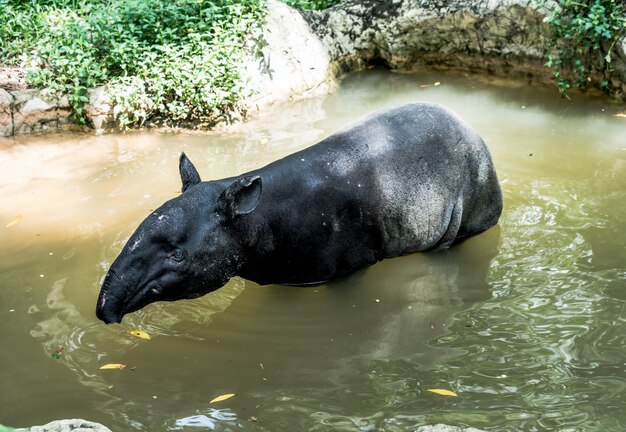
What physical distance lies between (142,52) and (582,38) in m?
6.14

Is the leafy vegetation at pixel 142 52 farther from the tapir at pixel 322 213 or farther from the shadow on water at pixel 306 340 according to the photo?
the shadow on water at pixel 306 340

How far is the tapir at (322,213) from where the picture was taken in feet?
18.4

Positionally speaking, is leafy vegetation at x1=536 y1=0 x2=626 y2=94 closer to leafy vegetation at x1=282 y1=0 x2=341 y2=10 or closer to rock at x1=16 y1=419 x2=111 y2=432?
leafy vegetation at x1=282 y1=0 x2=341 y2=10

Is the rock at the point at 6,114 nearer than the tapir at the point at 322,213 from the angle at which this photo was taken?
No

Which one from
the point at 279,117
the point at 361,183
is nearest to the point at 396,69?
the point at 279,117

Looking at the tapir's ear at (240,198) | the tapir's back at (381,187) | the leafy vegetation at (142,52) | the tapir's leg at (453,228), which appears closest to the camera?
the tapir's ear at (240,198)

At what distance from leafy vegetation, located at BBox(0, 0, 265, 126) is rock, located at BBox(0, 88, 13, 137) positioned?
418 millimetres

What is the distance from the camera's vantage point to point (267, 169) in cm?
643

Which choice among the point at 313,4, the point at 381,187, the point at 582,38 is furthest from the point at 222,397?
the point at 313,4

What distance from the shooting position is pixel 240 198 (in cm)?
580

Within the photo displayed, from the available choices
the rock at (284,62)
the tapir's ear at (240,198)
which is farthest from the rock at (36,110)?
the tapir's ear at (240,198)

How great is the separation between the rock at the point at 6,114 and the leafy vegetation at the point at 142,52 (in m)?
0.42

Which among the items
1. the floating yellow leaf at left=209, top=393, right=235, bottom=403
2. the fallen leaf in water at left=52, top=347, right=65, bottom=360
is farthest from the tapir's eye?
the fallen leaf in water at left=52, top=347, right=65, bottom=360

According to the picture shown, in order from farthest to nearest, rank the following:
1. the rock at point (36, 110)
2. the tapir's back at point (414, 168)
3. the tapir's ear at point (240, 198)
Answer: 1. the rock at point (36, 110)
2. the tapir's back at point (414, 168)
3. the tapir's ear at point (240, 198)
